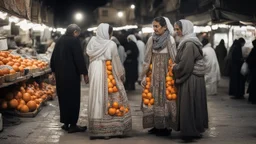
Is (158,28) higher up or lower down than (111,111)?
higher up

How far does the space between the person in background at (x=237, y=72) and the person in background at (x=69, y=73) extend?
22.7 feet

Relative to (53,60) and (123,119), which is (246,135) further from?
(53,60)

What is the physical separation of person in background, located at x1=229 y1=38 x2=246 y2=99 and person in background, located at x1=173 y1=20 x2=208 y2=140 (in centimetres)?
652

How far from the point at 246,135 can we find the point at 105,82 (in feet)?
A: 9.64

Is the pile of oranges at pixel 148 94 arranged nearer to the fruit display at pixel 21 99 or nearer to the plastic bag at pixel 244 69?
the fruit display at pixel 21 99

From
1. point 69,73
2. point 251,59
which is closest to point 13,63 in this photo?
point 69,73

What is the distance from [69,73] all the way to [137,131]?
178 cm

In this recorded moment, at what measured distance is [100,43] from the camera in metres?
7.97

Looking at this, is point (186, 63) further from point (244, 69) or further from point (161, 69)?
point (244, 69)

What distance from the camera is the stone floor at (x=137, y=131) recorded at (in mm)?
7891

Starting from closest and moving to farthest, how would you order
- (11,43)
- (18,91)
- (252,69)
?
(18,91), (252,69), (11,43)

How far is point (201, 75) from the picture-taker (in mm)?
7770

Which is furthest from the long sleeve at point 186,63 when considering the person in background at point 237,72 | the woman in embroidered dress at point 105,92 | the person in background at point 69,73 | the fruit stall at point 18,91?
the person in background at point 237,72

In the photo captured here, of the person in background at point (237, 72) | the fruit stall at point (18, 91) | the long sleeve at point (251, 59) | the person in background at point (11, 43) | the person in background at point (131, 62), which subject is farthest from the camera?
the person in background at point (131, 62)
